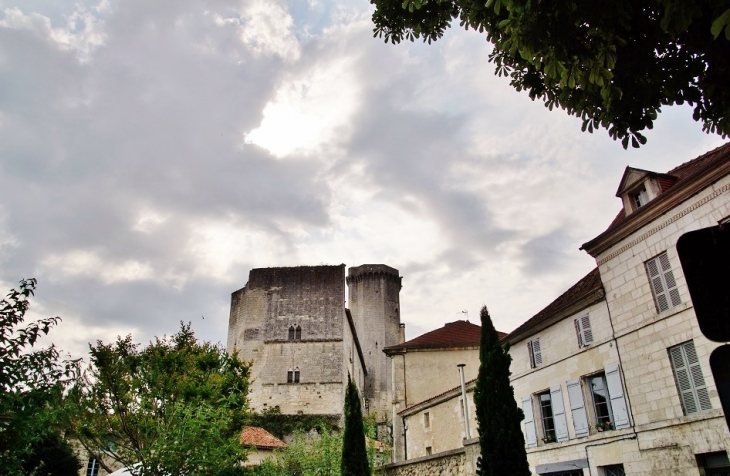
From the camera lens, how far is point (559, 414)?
14.9 m

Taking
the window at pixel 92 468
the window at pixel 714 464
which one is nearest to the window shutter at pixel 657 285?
the window at pixel 714 464

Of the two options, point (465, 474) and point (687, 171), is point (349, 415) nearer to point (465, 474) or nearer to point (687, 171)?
point (465, 474)

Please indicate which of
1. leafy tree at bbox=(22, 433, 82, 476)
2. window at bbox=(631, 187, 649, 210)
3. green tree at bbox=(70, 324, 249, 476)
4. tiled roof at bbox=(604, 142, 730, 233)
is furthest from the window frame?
leafy tree at bbox=(22, 433, 82, 476)

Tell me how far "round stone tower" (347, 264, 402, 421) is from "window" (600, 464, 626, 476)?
40505mm

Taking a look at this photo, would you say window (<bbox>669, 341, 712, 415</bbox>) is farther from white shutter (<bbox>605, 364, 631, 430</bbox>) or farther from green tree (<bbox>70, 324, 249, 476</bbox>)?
green tree (<bbox>70, 324, 249, 476</bbox>)

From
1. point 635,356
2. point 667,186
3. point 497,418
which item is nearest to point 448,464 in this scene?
point 497,418

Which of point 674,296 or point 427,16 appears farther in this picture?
point 674,296

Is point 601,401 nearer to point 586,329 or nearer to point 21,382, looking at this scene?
point 586,329

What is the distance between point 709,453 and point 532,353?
646cm

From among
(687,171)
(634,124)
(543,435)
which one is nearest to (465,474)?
(543,435)

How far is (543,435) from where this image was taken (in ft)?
51.2

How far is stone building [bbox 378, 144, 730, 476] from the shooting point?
11.0 m

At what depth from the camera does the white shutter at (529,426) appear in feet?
52.0

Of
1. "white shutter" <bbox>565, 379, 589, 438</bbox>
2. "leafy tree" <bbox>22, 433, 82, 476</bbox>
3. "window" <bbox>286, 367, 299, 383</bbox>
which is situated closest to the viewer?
"white shutter" <bbox>565, 379, 589, 438</bbox>
